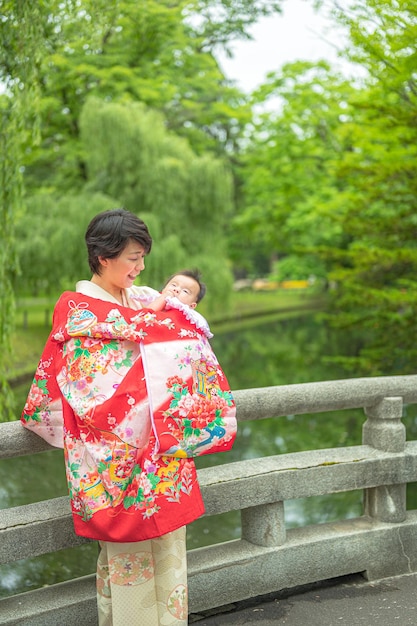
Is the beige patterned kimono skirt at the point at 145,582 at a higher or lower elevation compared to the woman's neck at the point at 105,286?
lower

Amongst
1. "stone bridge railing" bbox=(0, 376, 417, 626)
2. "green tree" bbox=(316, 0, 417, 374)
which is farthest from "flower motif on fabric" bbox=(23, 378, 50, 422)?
"green tree" bbox=(316, 0, 417, 374)

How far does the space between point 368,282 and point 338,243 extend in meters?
12.4

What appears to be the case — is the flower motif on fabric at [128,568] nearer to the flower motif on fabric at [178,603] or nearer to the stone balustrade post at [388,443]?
the flower motif on fabric at [178,603]

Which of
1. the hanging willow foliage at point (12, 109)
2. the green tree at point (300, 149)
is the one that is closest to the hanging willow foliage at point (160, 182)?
the green tree at point (300, 149)

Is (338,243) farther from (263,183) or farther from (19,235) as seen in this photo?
(19,235)

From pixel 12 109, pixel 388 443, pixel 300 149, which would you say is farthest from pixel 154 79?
pixel 388 443

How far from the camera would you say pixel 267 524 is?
115 inches

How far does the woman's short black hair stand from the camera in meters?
2.31

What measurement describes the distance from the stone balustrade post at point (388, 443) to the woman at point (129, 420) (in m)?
1.00

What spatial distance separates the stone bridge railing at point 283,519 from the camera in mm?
2492

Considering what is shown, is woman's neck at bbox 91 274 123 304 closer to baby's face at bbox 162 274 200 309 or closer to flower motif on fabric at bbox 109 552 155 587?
baby's face at bbox 162 274 200 309

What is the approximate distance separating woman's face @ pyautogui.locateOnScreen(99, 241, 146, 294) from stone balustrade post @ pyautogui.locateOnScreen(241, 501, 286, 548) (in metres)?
1.10

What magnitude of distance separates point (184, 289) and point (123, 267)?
0.23 metres

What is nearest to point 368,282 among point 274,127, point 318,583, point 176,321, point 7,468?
point 7,468
